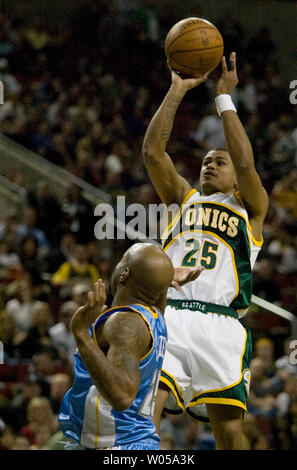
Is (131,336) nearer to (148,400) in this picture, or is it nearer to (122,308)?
(122,308)

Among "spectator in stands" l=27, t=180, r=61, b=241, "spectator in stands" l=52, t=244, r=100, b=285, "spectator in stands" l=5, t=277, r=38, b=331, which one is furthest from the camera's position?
"spectator in stands" l=27, t=180, r=61, b=241

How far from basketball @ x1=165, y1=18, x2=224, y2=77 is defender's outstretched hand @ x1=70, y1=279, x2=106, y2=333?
6.91 feet

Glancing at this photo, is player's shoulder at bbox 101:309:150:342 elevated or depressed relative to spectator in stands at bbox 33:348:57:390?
elevated

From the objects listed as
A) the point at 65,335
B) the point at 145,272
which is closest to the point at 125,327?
the point at 145,272

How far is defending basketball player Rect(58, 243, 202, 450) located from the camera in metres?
2.63

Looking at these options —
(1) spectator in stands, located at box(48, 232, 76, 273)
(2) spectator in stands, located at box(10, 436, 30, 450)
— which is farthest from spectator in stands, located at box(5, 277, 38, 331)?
(2) spectator in stands, located at box(10, 436, 30, 450)

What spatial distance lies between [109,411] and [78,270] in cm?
589

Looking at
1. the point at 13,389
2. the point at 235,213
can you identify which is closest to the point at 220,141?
the point at 13,389

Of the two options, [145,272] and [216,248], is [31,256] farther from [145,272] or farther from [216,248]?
[145,272]

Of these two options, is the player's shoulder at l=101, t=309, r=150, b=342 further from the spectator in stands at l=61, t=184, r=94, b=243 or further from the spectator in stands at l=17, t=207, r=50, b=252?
the spectator in stands at l=17, t=207, r=50, b=252

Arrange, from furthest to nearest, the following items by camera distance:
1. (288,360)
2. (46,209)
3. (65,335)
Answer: (46,209) → (288,360) → (65,335)

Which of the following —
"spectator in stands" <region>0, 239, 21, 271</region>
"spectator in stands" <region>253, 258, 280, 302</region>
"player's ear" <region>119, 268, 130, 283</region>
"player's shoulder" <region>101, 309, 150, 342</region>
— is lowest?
"player's shoulder" <region>101, 309, 150, 342</region>

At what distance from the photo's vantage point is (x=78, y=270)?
871 cm
